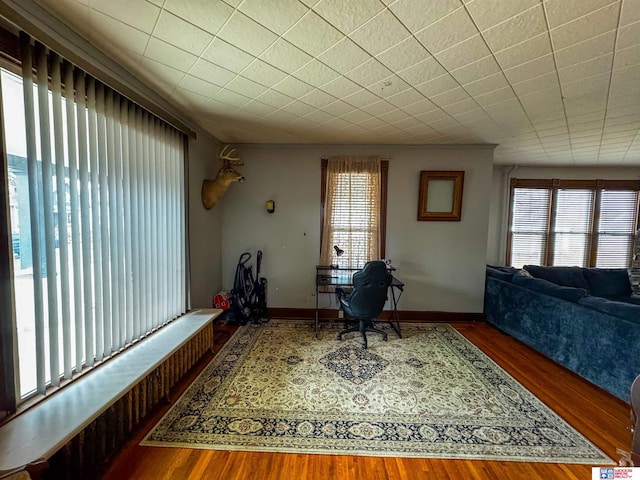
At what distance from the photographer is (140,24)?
56.5 inches

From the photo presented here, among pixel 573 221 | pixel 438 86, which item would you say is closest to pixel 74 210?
pixel 438 86

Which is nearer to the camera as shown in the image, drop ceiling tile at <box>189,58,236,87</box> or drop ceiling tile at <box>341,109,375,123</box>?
drop ceiling tile at <box>189,58,236,87</box>

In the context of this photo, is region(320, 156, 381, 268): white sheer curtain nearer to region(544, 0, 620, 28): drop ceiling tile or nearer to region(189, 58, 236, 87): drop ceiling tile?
region(189, 58, 236, 87): drop ceiling tile

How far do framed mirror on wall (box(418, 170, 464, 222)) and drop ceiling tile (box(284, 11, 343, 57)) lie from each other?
8.81 feet

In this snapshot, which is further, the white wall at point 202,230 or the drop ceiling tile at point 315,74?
the white wall at point 202,230

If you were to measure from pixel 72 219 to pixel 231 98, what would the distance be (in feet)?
5.35

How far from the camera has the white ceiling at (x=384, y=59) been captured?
4.41 ft

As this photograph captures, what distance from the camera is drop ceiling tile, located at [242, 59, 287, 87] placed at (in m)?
1.86

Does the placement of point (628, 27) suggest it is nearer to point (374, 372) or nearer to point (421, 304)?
point (374, 372)

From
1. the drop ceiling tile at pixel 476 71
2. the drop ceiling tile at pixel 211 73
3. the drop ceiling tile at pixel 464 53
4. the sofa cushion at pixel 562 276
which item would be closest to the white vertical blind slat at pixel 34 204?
the drop ceiling tile at pixel 211 73

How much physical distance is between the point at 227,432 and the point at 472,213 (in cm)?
407

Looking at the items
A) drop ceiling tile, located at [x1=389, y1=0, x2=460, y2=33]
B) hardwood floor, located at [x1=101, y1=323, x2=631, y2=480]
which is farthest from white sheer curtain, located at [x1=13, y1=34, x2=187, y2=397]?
drop ceiling tile, located at [x1=389, y1=0, x2=460, y2=33]

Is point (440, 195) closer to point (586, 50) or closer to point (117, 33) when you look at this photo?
point (586, 50)

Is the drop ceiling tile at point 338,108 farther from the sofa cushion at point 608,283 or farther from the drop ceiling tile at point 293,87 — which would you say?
the sofa cushion at point 608,283
